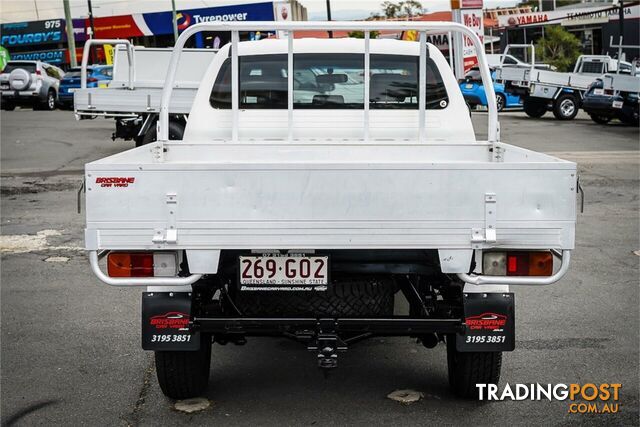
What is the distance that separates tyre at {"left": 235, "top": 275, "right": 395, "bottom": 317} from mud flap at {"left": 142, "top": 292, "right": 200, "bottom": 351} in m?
0.38

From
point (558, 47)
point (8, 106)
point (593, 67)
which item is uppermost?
point (558, 47)

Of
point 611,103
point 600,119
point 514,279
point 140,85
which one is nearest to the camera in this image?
point 514,279

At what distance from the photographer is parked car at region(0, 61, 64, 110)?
28.5 metres

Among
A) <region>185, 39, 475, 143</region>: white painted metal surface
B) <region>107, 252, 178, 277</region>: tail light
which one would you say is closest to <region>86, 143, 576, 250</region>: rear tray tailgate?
<region>107, 252, 178, 277</region>: tail light

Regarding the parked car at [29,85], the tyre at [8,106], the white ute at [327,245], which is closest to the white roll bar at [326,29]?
the white ute at [327,245]

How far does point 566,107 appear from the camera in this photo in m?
25.7

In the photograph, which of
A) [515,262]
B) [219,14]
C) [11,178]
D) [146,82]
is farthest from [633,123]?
[219,14]

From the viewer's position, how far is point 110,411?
446 cm

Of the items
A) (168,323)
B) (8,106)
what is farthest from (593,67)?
(168,323)

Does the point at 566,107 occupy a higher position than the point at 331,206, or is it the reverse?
the point at 331,206

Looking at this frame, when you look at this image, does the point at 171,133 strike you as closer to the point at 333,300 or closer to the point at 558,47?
the point at 333,300

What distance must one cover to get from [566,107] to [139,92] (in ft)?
51.0

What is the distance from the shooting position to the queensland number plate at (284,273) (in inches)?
156

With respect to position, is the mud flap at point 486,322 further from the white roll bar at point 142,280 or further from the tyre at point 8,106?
the tyre at point 8,106
